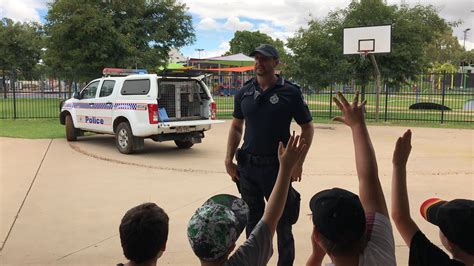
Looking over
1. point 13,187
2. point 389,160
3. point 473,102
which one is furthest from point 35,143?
point 473,102

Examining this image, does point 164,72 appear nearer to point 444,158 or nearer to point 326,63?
point 444,158

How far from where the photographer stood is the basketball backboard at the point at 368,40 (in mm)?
18375

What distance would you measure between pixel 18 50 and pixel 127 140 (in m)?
30.9

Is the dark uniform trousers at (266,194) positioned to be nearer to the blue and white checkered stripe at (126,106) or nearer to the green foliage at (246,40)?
the blue and white checkered stripe at (126,106)

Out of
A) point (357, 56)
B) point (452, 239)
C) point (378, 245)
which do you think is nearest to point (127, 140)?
point (378, 245)

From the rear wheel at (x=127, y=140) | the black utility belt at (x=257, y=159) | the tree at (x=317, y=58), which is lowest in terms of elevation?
the rear wheel at (x=127, y=140)

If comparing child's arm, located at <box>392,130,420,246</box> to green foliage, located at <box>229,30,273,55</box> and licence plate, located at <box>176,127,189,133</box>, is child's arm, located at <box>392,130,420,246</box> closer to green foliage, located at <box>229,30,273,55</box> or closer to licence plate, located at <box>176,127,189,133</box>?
licence plate, located at <box>176,127,189,133</box>

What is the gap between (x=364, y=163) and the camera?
265cm

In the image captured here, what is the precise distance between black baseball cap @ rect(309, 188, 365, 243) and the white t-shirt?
0.13 meters

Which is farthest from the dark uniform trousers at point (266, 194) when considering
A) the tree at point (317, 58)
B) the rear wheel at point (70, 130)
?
the tree at point (317, 58)

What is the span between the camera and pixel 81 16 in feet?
60.5

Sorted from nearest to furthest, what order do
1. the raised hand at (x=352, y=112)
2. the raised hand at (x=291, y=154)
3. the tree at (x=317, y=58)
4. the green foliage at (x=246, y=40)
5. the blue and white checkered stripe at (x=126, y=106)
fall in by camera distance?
the raised hand at (x=291, y=154), the raised hand at (x=352, y=112), the blue and white checkered stripe at (x=126, y=106), the tree at (x=317, y=58), the green foliage at (x=246, y=40)

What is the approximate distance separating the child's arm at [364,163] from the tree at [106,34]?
17495 mm

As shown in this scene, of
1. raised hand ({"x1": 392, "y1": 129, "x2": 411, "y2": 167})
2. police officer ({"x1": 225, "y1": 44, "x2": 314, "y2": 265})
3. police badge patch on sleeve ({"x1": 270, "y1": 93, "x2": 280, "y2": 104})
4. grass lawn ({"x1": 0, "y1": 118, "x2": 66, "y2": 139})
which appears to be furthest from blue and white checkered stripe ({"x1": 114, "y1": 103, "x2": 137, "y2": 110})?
raised hand ({"x1": 392, "y1": 129, "x2": 411, "y2": 167})
